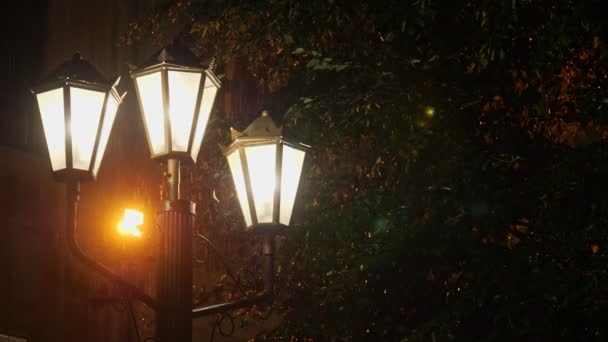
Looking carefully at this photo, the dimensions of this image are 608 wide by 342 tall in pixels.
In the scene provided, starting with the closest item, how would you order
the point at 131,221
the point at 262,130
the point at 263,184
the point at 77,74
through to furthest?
1. the point at 77,74
2. the point at 263,184
3. the point at 262,130
4. the point at 131,221

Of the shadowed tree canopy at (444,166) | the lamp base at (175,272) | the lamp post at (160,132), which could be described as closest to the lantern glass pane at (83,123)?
the lamp post at (160,132)

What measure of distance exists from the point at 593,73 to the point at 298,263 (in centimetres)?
402

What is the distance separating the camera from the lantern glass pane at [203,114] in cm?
529

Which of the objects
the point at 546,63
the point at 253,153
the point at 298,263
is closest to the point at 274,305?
the point at 298,263

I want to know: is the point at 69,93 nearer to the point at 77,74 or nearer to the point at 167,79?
the point at 77,74

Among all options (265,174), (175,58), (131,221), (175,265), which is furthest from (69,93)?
(131,221)

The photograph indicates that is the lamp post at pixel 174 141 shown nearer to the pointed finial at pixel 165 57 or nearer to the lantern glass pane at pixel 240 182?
the pointed finial at pixel 165 57

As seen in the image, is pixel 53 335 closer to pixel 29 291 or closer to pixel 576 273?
pixel 29 291

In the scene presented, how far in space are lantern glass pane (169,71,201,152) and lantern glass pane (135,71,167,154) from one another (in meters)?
0.06

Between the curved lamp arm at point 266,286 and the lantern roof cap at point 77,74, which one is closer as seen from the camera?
the lantern roof cap at point 77,74

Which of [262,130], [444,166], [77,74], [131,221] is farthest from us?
[131,221]

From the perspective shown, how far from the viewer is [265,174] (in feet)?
18.5

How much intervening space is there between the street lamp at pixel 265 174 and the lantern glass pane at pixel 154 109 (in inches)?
25.5

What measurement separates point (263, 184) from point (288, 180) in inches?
6.9
